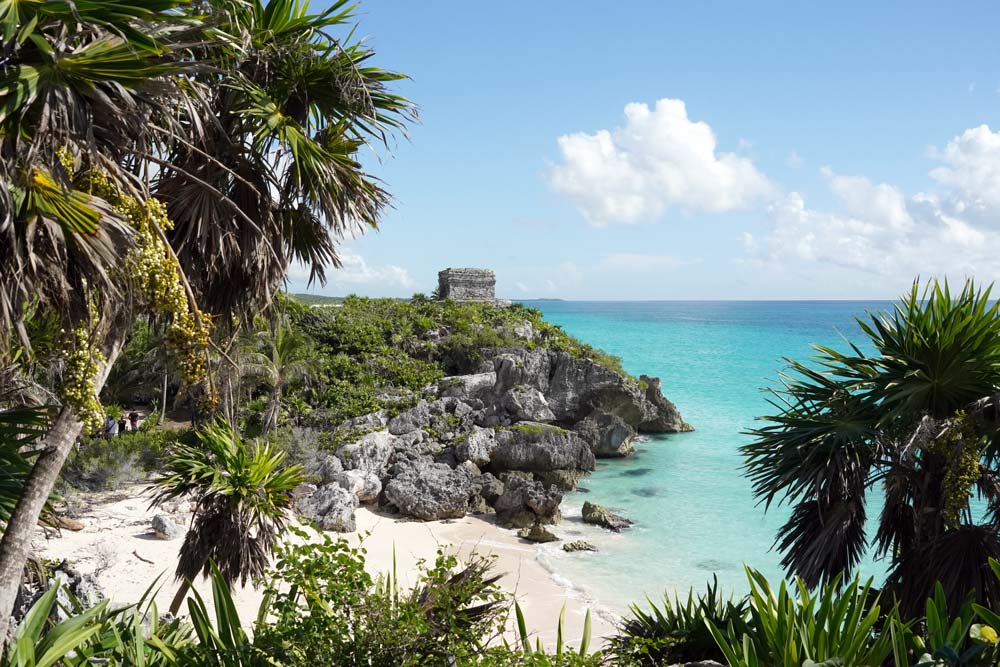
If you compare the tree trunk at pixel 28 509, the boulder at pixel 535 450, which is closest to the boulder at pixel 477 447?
the boulder at pixel 535 450

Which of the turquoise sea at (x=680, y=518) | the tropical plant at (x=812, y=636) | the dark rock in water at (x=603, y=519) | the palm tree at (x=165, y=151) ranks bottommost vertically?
the turquoise sea at (x=680, y=518)

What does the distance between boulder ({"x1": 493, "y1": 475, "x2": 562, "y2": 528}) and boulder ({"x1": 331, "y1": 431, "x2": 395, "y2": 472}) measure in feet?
13.0

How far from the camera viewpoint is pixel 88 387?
12.2ft

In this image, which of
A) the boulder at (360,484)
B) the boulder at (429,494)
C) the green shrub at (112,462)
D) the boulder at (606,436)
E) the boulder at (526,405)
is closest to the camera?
the green shrub at (112,462)

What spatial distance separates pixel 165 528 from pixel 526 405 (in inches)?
555

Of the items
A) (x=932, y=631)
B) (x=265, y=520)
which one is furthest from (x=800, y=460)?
(x=265, y=520)

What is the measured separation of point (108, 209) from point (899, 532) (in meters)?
7.35

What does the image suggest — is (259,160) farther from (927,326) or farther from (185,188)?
(927,326)

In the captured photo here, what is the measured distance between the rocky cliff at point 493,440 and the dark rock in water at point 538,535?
89 centimetres

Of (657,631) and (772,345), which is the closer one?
(657,631)

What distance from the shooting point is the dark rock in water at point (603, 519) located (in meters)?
18.8

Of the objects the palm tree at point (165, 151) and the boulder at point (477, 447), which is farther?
the boulder at point (477, 447)

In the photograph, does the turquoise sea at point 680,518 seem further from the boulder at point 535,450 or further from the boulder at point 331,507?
the boulder at point 331,507

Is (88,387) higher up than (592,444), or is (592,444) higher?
(88,387)
